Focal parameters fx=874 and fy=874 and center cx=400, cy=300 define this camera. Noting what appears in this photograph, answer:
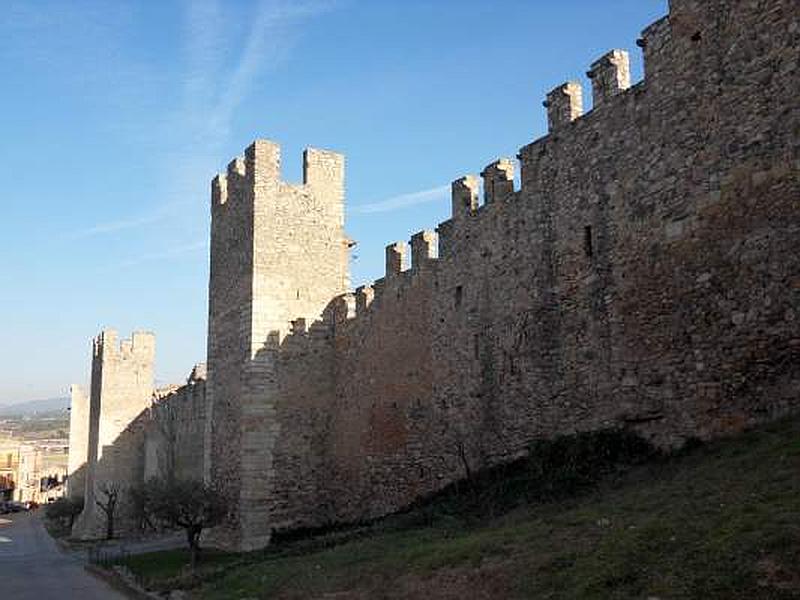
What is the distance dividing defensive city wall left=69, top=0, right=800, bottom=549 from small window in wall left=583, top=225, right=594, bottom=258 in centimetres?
5

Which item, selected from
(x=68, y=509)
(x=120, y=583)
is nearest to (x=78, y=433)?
→ (x=68, y=509)

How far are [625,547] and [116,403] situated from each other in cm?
3537

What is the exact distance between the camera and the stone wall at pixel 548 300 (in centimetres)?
1070

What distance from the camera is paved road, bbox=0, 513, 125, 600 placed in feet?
53.1

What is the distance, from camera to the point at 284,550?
16.2m

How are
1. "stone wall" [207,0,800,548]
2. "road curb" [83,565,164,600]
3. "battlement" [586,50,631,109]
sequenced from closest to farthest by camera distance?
1. "stone wall" [207,0,800,548]
2. "battlement" [586,50,631,109]
3. "road curb" [83,565,164,600]

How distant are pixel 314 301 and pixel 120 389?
2113 centimetres

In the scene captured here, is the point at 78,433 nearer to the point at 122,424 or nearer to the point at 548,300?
the point at 122,424

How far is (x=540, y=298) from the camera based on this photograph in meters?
14.9

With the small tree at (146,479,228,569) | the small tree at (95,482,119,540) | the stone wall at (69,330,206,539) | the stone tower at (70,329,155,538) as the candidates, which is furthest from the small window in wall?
the stone tower at (70,329,155,538)

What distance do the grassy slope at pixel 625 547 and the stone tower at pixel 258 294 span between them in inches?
308

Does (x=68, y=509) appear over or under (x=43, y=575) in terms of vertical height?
over

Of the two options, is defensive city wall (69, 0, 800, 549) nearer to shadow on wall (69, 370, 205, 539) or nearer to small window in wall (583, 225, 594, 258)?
small window in wall (583, 225, 594, 258)

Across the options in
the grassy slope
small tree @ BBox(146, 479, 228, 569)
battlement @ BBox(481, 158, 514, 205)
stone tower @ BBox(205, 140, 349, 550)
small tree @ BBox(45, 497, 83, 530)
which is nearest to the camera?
the grassy slope
